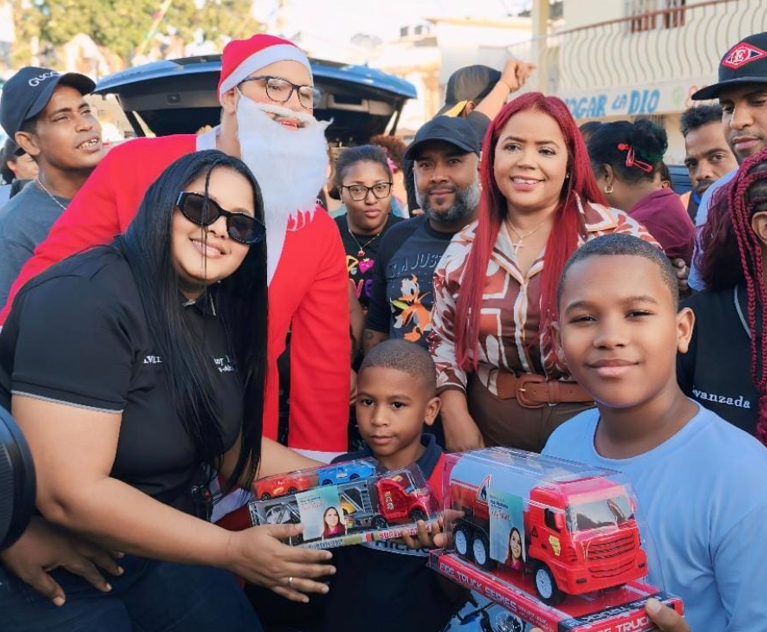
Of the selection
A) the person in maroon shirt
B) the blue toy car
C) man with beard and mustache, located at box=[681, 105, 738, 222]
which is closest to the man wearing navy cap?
the blue toy car

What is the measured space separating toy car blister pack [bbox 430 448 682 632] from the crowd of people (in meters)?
0.11

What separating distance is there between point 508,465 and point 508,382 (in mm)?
1106

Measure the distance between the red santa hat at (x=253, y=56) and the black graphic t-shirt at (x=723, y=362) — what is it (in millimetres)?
1925

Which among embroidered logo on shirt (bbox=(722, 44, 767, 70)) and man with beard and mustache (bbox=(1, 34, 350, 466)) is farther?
embroidered logo on shirt (bbox=(722, 44, 767, 70))

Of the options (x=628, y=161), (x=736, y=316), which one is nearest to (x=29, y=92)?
(x=628, y=161)

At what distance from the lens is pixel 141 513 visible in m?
2.26

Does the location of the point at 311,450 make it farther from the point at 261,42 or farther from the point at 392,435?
the point at 261,42

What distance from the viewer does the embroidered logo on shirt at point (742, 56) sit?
345cm

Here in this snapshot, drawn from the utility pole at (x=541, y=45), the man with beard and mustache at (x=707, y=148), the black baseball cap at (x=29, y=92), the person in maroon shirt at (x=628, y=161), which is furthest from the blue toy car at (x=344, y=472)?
the utility pole at (x=541, y=45)

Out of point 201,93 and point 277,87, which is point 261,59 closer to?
point 277,87

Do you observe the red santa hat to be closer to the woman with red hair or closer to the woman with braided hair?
the woman with red hair

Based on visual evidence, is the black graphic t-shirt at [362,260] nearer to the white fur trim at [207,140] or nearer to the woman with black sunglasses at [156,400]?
the white fur trim at [207,140]

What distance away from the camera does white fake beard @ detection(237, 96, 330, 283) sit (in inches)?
131

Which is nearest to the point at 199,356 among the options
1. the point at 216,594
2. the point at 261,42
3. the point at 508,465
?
the point at 216,594
